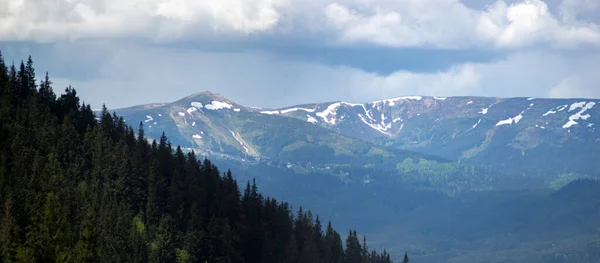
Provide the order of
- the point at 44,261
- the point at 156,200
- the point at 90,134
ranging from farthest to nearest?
the point at 90,134 < the point at 156,200 < the point at 44,261

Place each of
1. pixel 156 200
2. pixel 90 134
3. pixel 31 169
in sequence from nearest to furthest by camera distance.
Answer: pixel 31 169, pixel 156 200, pixel 90 134

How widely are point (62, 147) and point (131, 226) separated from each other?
95.6ft

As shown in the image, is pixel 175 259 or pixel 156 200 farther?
pixel 156 200

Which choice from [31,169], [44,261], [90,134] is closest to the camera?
[44,261]

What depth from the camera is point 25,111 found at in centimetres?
18975

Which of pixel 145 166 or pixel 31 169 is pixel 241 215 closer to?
pixel 145 166

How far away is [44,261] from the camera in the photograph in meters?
114

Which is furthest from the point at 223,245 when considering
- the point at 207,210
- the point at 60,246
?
the point at 60,246

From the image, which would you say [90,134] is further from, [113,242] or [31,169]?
[113,242]

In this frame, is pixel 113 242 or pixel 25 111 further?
pixel 25 111

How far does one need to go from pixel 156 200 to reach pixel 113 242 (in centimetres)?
3142

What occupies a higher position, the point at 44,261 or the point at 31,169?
the point at 31,169

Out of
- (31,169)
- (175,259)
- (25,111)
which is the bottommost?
(175,259)

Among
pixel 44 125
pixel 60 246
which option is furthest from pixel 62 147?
pixel 60 246
